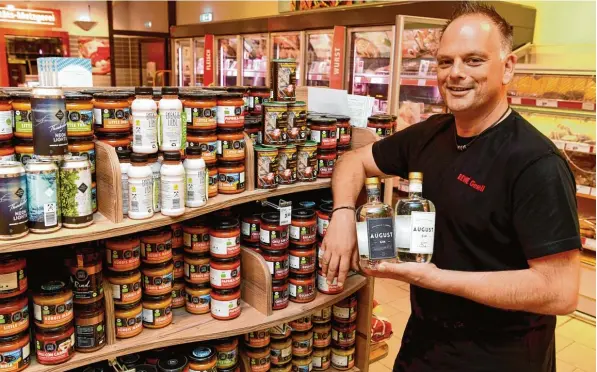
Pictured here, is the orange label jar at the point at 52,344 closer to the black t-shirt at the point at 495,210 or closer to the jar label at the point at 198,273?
the jar label at the point at 198,273

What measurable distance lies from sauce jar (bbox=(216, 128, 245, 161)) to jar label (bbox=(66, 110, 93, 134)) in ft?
1.74

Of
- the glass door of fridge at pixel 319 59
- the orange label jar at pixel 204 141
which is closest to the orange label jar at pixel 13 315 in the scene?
the orange label jar at pixel 204 141

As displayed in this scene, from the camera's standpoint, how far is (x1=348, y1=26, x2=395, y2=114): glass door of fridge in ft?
17.5

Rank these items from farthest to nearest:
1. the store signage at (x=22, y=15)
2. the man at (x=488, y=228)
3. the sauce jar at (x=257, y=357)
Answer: the store signage at (x=22, y=15) → the sauce jar at (x=257, y=357) → the man at (x=488, y=228)

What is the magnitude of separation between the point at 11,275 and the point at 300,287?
1.23 m

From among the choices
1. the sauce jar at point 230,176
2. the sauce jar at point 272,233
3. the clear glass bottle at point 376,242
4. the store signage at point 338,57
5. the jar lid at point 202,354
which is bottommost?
the jar lid at point 202,354

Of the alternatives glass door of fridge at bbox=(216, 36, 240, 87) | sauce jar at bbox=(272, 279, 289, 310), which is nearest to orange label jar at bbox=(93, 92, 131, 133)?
sauce jar at bbox=(272, 279, 289, 310)

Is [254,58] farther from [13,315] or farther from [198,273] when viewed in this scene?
[13,315]

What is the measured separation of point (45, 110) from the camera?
5.10ft

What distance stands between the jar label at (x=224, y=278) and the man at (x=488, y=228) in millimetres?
769

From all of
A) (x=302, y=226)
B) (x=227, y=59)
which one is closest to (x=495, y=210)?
(x=302, y=226)

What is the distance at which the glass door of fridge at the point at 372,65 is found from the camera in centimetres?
534

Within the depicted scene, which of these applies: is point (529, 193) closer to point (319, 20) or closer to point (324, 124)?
point (324, 124)

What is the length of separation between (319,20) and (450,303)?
4.30m
